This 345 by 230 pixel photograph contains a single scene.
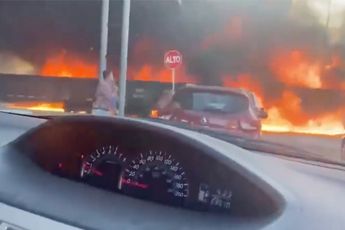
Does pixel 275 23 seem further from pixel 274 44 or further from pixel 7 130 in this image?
pixel 7 130

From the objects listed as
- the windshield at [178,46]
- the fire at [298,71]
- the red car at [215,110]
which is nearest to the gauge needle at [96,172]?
the red car at [215,110]

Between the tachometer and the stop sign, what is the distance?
13568mm

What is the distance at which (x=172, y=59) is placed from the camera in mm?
16484

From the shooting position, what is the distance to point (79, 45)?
18.2m

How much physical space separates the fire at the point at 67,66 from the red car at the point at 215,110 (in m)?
10.1

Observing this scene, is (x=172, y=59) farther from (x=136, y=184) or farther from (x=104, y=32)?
(x=136, y=184)

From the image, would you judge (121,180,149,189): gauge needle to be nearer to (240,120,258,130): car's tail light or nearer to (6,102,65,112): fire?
(6,102,65,112): fire

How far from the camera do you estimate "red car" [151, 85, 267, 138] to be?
4.24m

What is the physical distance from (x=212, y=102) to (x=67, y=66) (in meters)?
13.0

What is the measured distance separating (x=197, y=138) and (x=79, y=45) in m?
16.6

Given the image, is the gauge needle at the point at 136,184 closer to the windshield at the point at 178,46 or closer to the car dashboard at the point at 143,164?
the car dashboard at the point at 143,164

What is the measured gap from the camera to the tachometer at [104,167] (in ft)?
6.86

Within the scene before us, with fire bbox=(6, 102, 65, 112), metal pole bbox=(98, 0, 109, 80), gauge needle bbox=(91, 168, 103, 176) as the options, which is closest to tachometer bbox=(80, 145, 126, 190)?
gauge needle bbox=(91, 168, 103, 176)

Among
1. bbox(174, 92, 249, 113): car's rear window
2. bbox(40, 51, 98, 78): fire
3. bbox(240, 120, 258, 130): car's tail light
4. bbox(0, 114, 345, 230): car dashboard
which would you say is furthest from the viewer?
bbox(40, 51, 98, 78): fire
